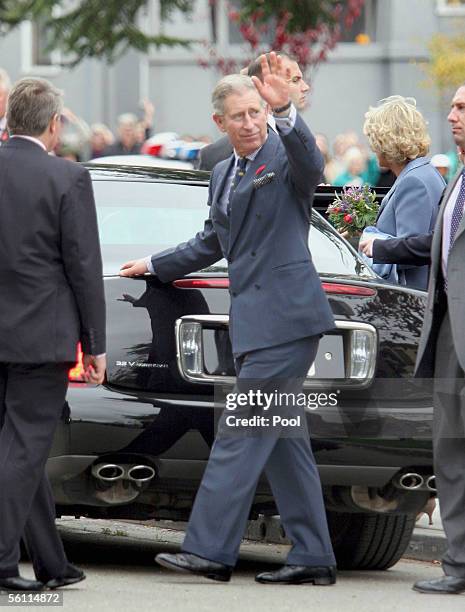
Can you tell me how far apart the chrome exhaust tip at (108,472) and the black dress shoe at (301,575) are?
26.7 inches

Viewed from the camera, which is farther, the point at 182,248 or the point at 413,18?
the point at 413,18

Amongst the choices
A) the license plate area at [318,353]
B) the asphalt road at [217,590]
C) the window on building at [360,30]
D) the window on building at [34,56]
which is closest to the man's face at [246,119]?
the license plate area at [318,353]

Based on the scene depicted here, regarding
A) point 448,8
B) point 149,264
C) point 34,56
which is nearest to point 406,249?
point 149,264

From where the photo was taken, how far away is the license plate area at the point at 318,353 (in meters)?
5.95

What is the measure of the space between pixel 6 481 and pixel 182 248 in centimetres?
120

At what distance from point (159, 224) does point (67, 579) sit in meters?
1.69

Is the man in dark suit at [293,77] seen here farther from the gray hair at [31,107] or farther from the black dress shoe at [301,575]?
the black dress shoe at [301,575]

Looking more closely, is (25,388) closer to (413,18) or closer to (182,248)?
(182,248)

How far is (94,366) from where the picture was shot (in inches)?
218

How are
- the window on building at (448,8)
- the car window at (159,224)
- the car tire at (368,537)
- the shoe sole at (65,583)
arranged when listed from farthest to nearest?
the window on building at (448,8), the car tire at (368,537), the car window at (159,224), the shoe sole at (65,583)

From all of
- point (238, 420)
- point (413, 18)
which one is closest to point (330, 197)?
point (238, 420)

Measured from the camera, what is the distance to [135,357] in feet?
19.4

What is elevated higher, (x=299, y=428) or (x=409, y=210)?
(x=409, y=210)

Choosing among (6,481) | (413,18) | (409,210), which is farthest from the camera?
(413,18)
